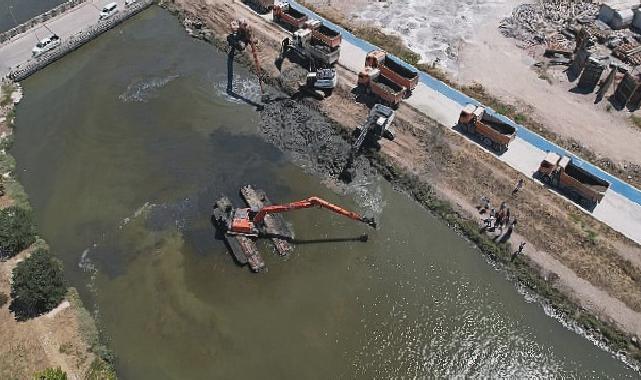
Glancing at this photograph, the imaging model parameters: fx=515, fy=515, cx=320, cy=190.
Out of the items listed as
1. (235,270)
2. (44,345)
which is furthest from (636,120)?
(44,345)

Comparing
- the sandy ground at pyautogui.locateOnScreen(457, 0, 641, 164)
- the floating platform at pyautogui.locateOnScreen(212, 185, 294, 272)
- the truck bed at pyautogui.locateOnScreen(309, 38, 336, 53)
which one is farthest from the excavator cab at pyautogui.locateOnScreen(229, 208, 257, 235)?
the sandy ground at pyautogui.locateOnScreen(457, 0, 641, 164)

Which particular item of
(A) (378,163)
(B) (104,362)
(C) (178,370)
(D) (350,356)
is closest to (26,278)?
(B) (104,362)

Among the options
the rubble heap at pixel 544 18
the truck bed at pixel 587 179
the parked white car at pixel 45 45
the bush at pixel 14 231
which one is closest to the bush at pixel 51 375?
the bush at pixel 14 231

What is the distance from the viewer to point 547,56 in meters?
51.3

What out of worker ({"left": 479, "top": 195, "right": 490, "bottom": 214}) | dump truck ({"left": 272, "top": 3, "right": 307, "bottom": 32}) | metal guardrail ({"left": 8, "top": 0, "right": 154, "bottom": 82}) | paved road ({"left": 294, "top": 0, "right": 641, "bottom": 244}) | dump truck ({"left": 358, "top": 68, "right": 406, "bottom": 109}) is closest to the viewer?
paved road ({"left": 294, "top": 0, "right": 641, "bottom": 244})

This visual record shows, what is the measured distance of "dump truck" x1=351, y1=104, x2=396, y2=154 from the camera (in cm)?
4175

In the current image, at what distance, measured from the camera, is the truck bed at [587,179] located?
37469 mm

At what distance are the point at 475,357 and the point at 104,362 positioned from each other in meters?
21.9

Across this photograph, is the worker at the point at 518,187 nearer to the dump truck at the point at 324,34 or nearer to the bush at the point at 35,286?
the dump truck at the point at 324,34

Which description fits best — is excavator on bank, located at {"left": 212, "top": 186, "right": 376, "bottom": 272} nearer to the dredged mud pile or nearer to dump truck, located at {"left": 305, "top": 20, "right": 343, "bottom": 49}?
the dredged mud pile

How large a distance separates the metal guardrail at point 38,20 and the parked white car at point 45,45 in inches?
138

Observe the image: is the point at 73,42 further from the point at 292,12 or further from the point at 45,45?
the point at 292,12

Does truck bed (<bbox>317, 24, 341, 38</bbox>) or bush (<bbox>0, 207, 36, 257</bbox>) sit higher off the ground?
truck bed (<bbox>317, 24, 341, 38</bbox>)

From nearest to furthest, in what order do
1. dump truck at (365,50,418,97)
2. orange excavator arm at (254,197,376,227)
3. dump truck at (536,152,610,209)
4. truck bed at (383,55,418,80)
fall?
orange excavator arm at (254,197,376,227), dump truck at (536,152,610,209), dump truck at (365,50,418,97), truck bed at (383,55,418,80)
